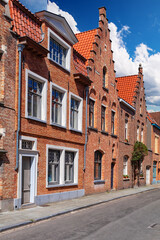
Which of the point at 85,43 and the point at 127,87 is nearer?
the point at 85,43

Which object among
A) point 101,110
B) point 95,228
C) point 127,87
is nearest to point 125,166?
point 101,110

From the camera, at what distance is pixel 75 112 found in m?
18.9

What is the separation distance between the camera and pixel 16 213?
11.7m

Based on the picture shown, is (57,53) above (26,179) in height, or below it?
above

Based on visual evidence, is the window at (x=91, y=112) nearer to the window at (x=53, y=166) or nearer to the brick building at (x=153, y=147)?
the window at (x=53, y=166)

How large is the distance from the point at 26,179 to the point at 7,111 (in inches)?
137

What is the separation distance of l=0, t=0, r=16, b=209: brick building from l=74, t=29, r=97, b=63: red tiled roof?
946cm

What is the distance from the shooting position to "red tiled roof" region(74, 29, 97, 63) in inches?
856

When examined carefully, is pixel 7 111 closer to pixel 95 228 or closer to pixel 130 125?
pixel 95 228

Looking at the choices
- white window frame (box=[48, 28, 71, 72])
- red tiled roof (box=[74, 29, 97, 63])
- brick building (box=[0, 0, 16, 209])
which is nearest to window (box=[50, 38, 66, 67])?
white window frame (box=[48, 28, 71, 72])

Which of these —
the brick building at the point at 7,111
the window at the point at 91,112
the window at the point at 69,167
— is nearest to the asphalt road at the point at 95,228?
the brick building at the point at 7,111

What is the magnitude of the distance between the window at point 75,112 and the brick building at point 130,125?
7469mm

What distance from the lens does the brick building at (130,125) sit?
26797 millimetres

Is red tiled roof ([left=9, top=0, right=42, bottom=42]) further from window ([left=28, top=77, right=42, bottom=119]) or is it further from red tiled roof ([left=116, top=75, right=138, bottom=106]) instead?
red tiled roof ([left=116, top=75, right=138, bottom=106])
